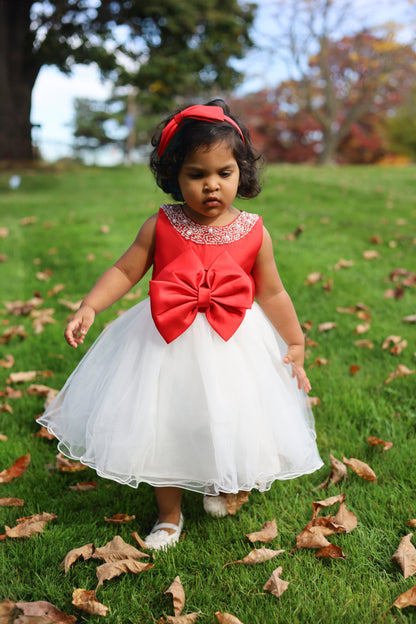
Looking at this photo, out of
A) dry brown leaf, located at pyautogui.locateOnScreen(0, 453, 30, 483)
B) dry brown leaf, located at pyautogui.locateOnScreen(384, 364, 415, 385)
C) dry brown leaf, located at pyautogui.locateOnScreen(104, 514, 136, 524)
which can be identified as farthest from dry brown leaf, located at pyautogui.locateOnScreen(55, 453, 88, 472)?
dry brown leaf, located at pyautogui.locateOnScreen(384, 364, 415, 385)

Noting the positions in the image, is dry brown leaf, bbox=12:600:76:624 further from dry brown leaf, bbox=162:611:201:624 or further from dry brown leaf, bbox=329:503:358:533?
dry brown leaf, bbox=329:503:358:533

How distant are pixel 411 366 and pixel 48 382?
2.60 m

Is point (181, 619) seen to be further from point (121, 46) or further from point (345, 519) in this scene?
point (121, 46)

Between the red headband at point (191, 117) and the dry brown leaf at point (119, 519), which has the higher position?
the red headband at point (191, 117)

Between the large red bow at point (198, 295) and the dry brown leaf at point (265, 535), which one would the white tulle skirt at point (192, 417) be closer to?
the large red bow at point (198, 295)

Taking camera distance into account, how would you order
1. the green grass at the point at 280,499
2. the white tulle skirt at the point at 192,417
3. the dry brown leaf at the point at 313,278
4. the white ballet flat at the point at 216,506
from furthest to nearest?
1. the dry brown leaf at the point at 313,278
2. the white ballet flat at the point at 216,506
3. the white tulle skirt at the point at 192,417
4. the green grass at the point at 280,499

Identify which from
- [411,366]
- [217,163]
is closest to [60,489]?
[217,163]

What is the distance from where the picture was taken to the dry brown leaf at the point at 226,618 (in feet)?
6.14

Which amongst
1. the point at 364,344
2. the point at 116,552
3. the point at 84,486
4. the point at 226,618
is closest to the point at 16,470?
the point at 84,486

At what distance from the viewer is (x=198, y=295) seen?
87.7 inches

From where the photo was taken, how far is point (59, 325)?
4.67 metres

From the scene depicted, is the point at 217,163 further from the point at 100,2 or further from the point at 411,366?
the point at 100,2

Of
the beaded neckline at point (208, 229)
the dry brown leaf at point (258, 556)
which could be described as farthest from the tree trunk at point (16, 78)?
the dry brown leaf at point (258, 556)

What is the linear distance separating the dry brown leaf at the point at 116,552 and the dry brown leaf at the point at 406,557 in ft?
3.46
